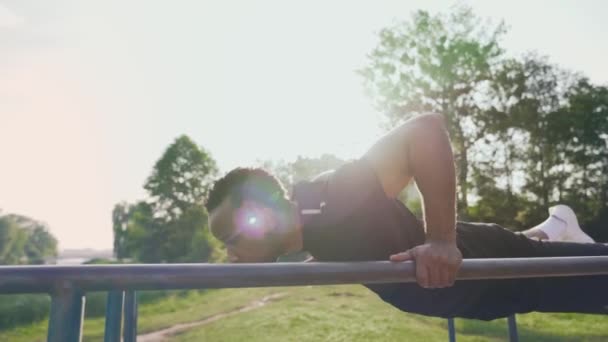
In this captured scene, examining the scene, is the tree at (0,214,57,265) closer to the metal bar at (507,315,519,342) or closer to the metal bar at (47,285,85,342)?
the metal bar at (507,315,519,342)

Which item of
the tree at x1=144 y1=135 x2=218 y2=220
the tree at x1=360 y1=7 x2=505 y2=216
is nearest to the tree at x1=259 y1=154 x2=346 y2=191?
the tree at x1=144 y1=135 x2=218 y2=220

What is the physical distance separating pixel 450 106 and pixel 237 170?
25.5m

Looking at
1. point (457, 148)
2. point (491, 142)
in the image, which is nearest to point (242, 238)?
point (457, 148)

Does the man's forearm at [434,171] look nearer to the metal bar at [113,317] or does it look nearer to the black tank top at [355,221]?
the black tank top at [355,221]

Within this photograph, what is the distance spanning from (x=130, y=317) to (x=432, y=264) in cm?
126

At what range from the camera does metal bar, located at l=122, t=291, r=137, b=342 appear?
1910 millimetres

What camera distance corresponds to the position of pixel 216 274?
1.20m

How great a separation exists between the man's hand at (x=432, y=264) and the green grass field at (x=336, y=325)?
8012 millimetres

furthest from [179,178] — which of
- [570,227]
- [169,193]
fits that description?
[570,227]

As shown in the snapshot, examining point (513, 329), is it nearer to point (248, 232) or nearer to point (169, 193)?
point (248, 232)

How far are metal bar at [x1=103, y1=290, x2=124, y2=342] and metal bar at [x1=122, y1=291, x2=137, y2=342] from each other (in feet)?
0.60

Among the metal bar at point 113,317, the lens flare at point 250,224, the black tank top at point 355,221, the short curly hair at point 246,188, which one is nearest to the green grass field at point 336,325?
the short curly hair at point 246,188

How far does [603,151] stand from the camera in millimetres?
27594

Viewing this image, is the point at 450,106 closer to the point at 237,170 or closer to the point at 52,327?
the point at 237,170
